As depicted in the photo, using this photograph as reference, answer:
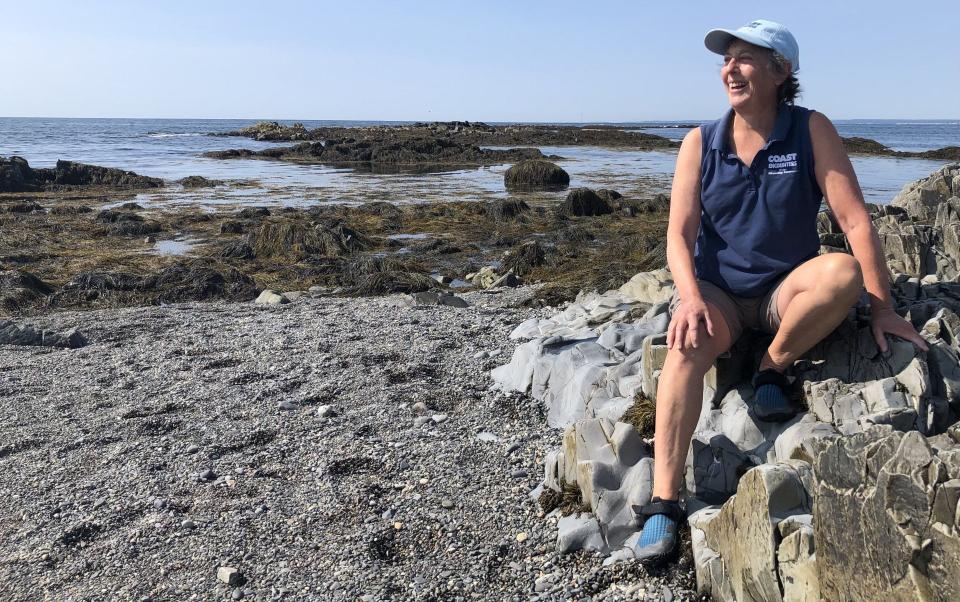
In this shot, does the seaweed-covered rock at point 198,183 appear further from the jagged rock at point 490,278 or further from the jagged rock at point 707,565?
the jagged rock at point 707,565

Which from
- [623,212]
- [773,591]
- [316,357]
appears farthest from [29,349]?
[623,212]

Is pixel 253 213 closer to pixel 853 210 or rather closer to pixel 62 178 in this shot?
pixel 62 178

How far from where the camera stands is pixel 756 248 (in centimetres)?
382

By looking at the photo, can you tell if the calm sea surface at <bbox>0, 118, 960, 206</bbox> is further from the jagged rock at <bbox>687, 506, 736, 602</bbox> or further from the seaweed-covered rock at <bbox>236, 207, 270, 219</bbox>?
the jagged rock at <bbox>687, 506, 736, 602</bbox>

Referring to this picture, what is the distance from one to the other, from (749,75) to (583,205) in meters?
18.6

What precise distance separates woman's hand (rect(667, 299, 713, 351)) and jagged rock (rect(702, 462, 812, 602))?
659 mm

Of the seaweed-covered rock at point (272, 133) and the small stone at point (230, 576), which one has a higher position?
the seaweed-covered rock at point (272, 133)

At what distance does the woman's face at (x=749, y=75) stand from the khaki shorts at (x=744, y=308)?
0.91 meters

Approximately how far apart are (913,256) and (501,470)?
12.3 feet

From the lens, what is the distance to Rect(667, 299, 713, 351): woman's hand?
349cm

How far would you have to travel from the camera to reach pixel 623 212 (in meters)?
22.2

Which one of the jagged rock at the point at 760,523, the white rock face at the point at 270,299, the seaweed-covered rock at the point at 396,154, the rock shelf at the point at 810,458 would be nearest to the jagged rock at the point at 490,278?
the white rock face at the point at 270,299

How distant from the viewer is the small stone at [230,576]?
13.5 ft

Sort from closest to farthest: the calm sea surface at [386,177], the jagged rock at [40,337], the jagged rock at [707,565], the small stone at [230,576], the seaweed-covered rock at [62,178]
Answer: the jagged rock at [707,565] < the small stone at [230,576] < the jagged rock at [40,337] < the calm sea surface at [386,177] < the seaweed-covered rock at [62,178]
